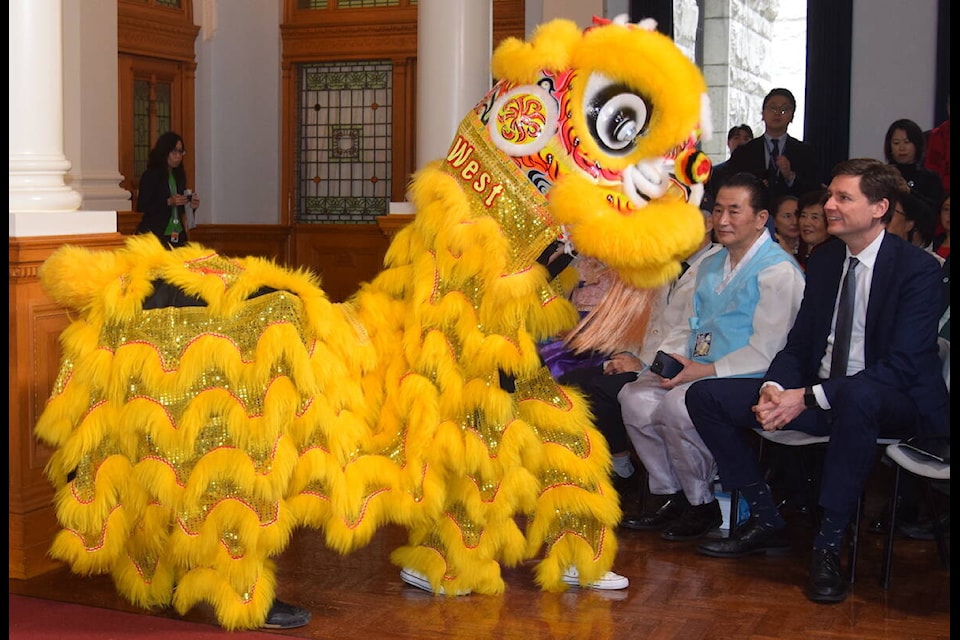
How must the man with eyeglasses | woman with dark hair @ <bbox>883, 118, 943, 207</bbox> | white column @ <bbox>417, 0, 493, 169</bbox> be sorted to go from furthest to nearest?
the man with eyeglasses
woman with dark hair @ <bbox>883, 118, 943, 207</bbox>
white column @ <bbox>417, 0, 493, 169</bbox>

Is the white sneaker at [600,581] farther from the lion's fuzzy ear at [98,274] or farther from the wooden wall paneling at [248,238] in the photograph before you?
the wooden wall paneling at [248,238]

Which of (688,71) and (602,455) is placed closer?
(688,71)

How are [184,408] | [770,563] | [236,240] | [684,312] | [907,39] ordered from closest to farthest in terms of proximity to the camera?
[184,408] < [770,563] < [684,312] < [907,39] < [236,240]

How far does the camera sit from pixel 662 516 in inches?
175

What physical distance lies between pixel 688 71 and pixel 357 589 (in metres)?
1.74

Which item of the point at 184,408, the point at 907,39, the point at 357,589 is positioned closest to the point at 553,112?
the point at 184,408

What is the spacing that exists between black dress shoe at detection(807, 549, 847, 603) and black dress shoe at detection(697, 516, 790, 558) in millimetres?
375

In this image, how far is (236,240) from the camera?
1089cm

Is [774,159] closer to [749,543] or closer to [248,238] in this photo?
[749,543]

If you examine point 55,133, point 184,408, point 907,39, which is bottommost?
point 184,408

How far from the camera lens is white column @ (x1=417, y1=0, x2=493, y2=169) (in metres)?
6.04

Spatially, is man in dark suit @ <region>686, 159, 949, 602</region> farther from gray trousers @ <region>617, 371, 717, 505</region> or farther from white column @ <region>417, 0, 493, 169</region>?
white column @ <region>417, 0, 493, 169</region>

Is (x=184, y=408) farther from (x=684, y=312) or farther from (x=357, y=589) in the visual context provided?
(x=684, y=312)

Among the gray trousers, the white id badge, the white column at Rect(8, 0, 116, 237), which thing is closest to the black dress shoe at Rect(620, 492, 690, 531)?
the gray trousers
